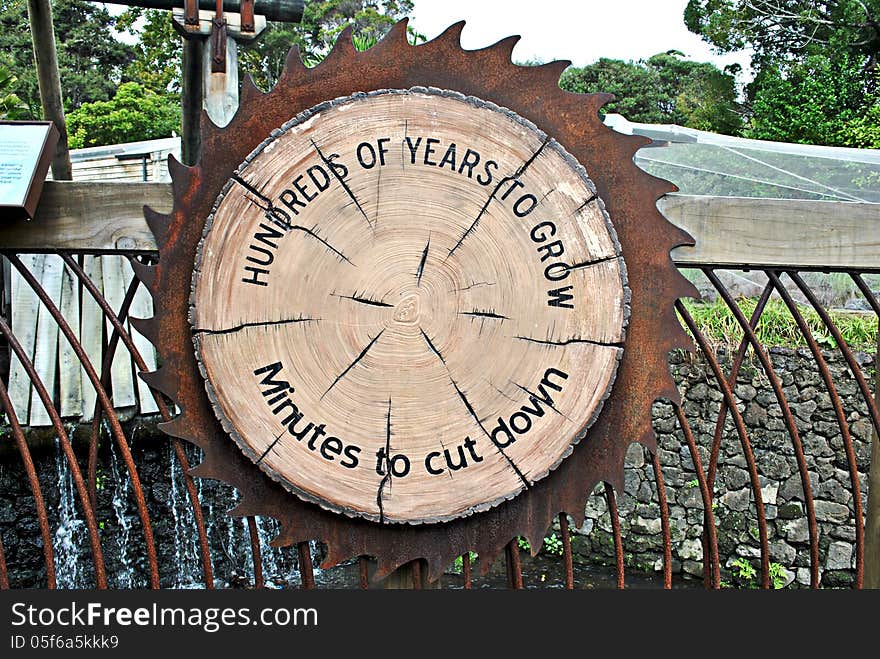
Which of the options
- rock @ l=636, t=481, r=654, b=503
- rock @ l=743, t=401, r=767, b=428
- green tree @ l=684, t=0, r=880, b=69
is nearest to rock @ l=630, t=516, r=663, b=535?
rock @ l=636, t=481, r=654, b=503

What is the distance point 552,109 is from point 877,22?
1348 centimetres

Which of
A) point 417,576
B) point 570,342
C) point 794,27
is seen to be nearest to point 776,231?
point 570,342

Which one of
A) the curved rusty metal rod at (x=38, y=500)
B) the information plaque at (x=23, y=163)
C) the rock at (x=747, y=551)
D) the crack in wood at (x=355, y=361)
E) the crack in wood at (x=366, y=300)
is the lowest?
the rock at (x=747, y=551)

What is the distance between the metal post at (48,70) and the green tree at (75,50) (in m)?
11.4

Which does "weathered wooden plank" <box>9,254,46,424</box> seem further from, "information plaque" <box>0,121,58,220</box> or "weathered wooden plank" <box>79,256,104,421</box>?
"information plaque" <box>0,121,58,220</box>

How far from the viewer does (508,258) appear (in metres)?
1.64

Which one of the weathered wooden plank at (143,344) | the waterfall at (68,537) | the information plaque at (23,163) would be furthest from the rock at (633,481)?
the information plaque at (23,163)

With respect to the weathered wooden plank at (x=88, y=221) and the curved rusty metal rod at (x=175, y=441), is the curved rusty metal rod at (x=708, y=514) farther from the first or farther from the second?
the weathered wooden plank at (x=88, y=221)

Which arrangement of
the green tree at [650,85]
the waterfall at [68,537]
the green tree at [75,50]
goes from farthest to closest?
the green tree at [650,85]
the green tree at [75,50]
the waterfall at [68,537]

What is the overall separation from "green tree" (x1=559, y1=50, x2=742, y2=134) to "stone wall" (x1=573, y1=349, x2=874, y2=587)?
397 inches

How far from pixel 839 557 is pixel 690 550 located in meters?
1.17

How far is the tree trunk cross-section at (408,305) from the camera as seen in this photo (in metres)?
1.57

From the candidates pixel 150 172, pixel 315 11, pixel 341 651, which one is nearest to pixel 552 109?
pixel 341 651

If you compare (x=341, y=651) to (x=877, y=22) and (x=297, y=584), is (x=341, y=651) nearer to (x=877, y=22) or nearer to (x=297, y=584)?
(x=297, y=584)
